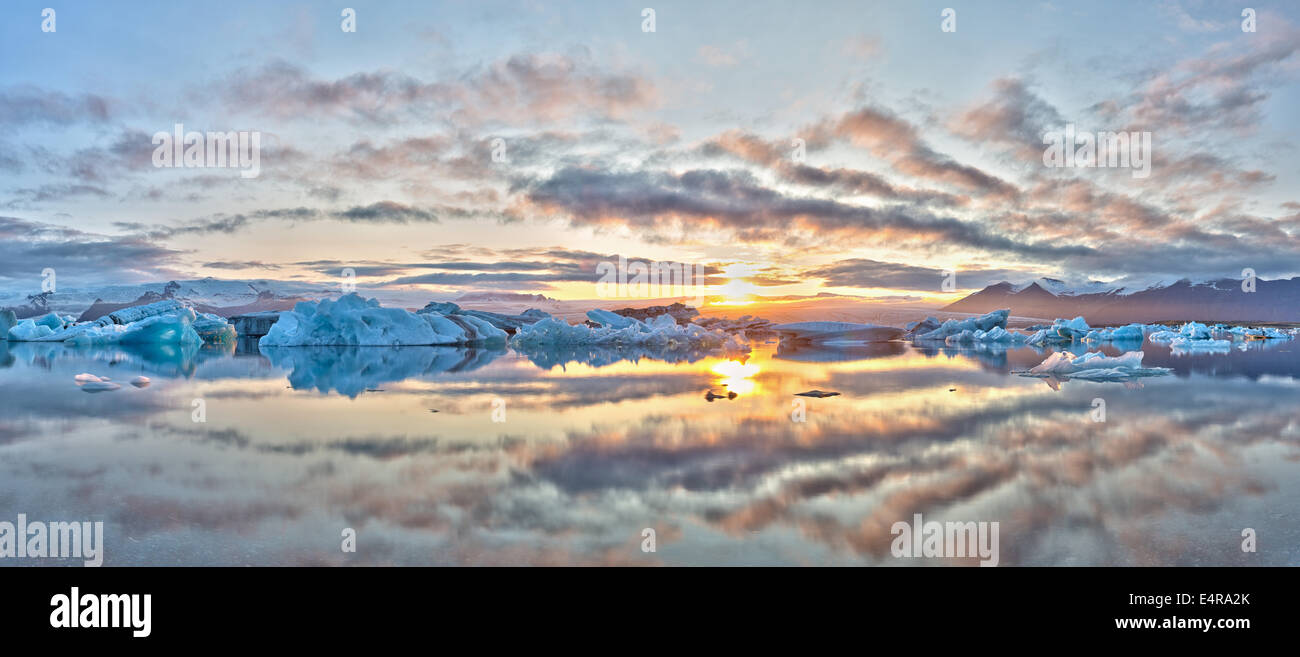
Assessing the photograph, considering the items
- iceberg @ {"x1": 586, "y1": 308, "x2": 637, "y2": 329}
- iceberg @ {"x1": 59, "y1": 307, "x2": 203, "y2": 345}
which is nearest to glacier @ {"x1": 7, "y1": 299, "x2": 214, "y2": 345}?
iceberg @ {"x1": 59, "y1": 307, "x2": 203, "y2": 345}

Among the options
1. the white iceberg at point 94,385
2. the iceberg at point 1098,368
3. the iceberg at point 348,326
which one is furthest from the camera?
the iceberg at point 348,326

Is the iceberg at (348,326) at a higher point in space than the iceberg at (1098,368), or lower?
higher

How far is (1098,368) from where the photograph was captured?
Result: 11.9 meters

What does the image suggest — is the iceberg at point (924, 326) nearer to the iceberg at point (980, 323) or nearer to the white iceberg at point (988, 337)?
the iceberg at point (980, 323)

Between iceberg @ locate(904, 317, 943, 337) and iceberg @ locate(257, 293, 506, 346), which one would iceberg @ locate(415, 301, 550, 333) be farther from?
iceberg @ locate(904, 317, 943, 337)

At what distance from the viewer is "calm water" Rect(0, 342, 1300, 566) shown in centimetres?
311

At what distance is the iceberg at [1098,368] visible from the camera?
11.7m

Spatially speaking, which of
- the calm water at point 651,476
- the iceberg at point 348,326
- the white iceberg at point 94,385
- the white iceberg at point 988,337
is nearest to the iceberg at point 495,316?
the iceberg at point 348,326

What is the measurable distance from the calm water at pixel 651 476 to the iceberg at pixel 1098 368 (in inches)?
112

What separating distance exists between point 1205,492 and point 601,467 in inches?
152

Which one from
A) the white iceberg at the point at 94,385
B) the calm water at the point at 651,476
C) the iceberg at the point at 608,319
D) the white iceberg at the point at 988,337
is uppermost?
the iceberg at the point at 608,319

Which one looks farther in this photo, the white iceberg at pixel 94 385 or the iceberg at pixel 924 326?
the iceberg at pixel 924 326
